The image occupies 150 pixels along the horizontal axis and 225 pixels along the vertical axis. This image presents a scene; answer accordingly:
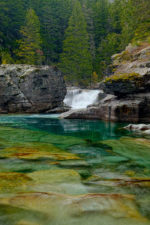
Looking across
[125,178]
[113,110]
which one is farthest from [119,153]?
[113,110]

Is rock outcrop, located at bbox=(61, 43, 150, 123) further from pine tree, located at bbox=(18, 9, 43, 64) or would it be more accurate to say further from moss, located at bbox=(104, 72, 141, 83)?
pine tree, located at bbox=(18, 9, 43, 64)

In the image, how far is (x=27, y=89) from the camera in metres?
23.3

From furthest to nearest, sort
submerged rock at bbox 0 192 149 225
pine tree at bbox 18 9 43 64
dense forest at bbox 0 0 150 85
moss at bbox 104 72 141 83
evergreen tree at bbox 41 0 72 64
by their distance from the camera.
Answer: evergreen tree at bbox 41 0 72 64 < dense forest at bbox 0 0 150 85 < pine tree at bbox 18 9 43 64 < moss at bbox 104 72 141 83 < submerged rock at bbox 0 192 149 225

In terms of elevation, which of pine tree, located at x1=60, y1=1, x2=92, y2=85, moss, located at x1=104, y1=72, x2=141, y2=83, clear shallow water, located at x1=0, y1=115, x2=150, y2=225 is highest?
pine tree, located at x1=60, y1=1, x2=92, y2=85

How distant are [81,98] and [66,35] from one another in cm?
2678

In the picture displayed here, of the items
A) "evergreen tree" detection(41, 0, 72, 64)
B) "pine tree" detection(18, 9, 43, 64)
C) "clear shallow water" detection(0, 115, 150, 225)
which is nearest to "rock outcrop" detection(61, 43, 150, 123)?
"clear shallow water" detection(0, 115, 150, 225)

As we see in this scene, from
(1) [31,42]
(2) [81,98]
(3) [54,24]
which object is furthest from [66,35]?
(2) [81,98]

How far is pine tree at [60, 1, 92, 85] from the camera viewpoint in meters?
43.8

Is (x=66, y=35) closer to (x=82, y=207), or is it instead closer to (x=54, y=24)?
(x=54, y=24)

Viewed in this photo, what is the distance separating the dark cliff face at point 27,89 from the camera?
23031mm

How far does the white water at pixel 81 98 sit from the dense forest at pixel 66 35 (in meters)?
12.8

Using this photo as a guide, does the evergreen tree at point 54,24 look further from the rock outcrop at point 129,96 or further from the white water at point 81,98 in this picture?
the rock outcrop at point 129,96

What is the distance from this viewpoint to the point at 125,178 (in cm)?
381

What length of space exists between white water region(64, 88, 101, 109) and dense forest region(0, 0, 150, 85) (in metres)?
12.8
